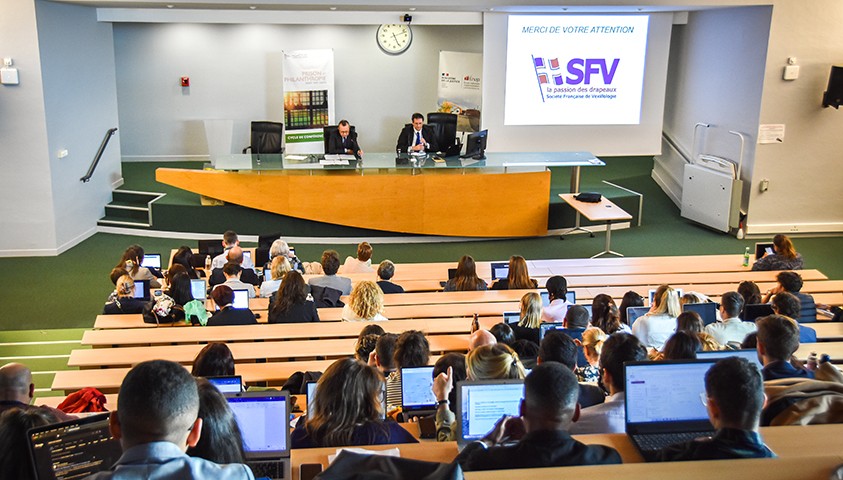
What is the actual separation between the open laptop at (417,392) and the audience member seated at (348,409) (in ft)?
2.56

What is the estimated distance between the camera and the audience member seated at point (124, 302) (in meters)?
7.50

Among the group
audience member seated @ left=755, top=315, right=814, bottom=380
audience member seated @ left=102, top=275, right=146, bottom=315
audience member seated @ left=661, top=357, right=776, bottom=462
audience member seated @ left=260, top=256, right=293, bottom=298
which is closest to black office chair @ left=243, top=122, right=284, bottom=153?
audience member seated @ left=260, top=256, right=293, bottom=298

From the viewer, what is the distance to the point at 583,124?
12.9 m

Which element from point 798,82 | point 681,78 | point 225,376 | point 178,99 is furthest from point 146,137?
point 225,376

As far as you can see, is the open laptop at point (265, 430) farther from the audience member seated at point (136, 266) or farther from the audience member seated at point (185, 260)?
the audience member seated at point (185, 260)

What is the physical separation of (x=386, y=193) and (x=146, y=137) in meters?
5.75

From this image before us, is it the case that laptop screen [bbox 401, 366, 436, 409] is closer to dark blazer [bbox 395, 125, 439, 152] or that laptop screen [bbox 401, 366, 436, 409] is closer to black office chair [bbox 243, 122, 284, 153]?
dark blazer [bbox 395, 125, 439, 152]

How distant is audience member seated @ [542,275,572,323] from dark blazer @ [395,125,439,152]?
18.5 ft

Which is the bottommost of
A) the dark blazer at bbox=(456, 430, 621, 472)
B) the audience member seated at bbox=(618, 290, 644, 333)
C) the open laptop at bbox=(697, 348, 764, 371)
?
the audience member seated at bbox=(618, 290, 644, 333)

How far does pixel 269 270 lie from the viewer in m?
8.69

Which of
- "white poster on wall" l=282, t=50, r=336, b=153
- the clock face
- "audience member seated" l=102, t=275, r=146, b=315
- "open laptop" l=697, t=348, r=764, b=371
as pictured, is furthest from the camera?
the clock face

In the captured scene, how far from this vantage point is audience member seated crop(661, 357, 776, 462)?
113 inches

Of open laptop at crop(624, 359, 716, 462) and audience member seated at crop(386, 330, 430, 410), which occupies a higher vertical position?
open laptop at crop(624, 359, 716, 462)

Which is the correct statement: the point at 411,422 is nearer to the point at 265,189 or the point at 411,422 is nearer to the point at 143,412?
the point at 143,412
